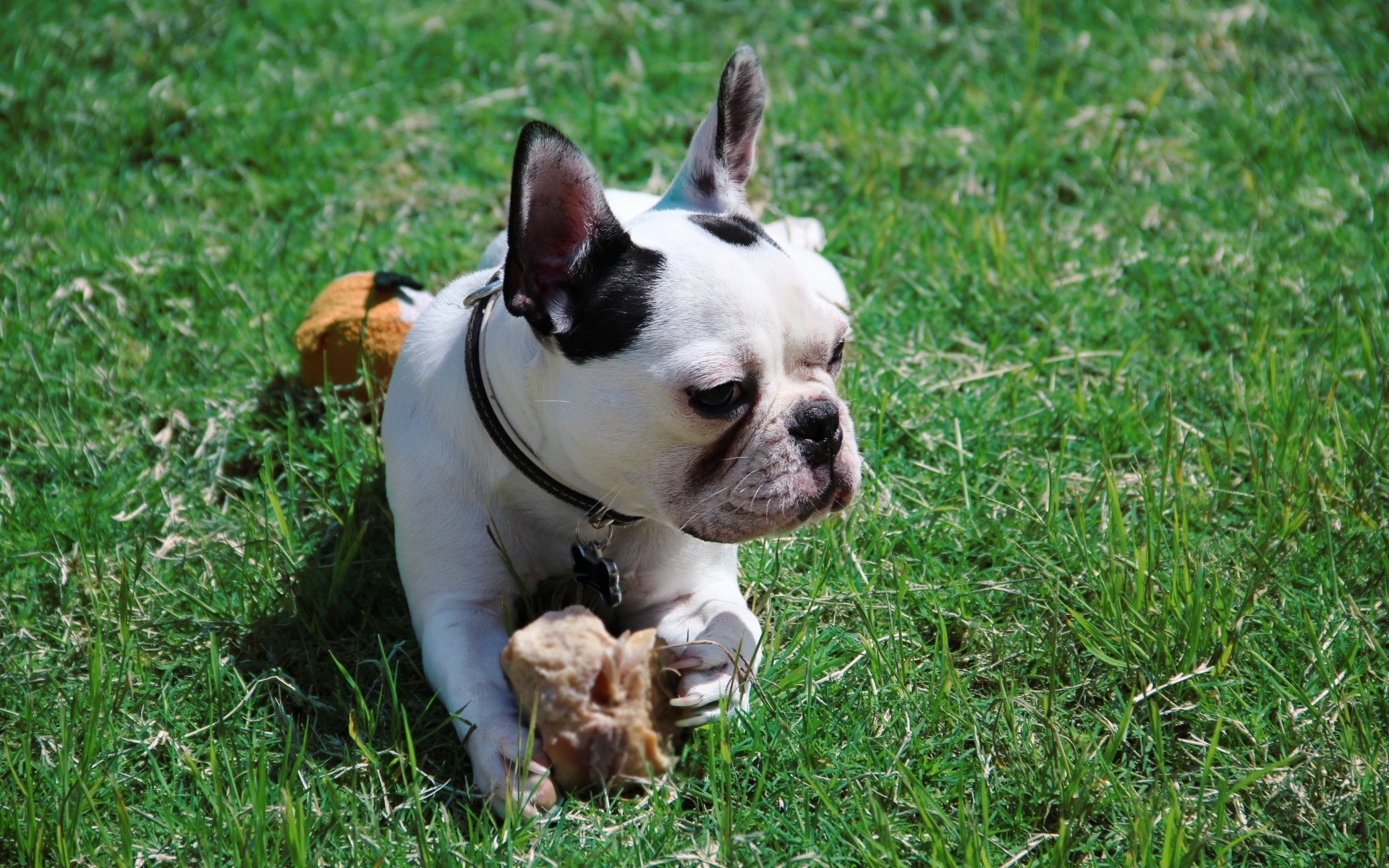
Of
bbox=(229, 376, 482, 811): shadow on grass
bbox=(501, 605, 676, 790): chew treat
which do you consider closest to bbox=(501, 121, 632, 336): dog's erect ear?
bbox=(501, 605, 676, 790): chew treat

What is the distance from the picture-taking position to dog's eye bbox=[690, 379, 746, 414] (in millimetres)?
2455

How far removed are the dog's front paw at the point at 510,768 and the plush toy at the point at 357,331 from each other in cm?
143

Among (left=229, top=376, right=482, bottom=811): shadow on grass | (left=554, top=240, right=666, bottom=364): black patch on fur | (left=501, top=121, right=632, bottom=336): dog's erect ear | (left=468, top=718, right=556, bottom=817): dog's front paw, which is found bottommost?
(left=229, top=376, right=482, bottom=811): shadow on grass

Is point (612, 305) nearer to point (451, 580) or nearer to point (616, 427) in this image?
point (616, 427)

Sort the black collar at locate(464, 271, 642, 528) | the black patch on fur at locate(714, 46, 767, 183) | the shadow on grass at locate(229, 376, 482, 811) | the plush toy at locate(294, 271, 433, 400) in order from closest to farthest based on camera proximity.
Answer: the shadow on grass at locate(229, 376, 482, 811) < the black collar at locate(464, 271, 642, 528) < the black patch on fur at locate(714, 46, 767, 183) < the plush toy at locate(294, 271, 433, 400)

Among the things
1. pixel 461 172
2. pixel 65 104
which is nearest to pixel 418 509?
pixel 461 172

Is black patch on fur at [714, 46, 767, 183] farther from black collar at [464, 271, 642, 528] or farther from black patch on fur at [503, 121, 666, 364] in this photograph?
black collar at [464, 271, 642, 528]

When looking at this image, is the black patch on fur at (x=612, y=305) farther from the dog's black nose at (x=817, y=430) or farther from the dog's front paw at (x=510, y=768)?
the dog's front paw at (x=510, y=768)

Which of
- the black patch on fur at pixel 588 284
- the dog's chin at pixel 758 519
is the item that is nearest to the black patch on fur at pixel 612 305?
the black patch on fur at pixel 588 284

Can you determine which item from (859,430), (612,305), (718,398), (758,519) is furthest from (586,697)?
(859,430)

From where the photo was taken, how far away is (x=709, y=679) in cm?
264

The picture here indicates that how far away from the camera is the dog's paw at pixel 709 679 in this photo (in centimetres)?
259

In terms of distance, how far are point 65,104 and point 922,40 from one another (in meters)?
3.97

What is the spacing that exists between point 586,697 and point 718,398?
2.13ft
